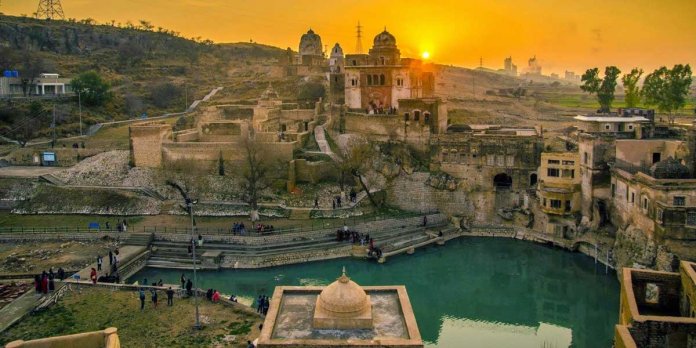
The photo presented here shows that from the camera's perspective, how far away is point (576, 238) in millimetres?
34844

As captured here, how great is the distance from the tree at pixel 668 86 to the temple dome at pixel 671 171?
1950 cm

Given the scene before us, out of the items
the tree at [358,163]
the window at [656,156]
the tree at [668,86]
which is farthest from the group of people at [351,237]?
the tree at [668,86]

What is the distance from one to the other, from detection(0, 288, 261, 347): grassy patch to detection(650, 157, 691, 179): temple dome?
19.2 meters

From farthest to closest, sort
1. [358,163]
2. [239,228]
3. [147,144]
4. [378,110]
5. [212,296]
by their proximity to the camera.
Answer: [378,110]
[147,144]
[358,163]
[239,228]
[212,296]

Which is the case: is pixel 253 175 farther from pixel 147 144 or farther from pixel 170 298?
pixel 170 298

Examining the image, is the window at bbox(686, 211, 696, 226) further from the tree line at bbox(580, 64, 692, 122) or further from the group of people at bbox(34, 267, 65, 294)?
the group of people at bbox(34, 267, 65, 294)

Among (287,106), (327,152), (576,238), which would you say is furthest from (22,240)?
(576,238)

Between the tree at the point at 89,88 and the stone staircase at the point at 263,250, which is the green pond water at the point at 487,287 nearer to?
the stone staircase at the point at 263,250

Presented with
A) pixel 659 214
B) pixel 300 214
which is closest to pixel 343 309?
pixel 659 214

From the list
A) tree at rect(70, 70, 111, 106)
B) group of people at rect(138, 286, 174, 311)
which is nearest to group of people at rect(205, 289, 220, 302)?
group of people at rect(138, 286, 174, 311)

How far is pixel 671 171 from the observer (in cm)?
2816

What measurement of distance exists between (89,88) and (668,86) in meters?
49.2

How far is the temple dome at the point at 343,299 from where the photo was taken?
46.6 feet

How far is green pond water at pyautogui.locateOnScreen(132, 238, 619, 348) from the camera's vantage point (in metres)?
26.2
